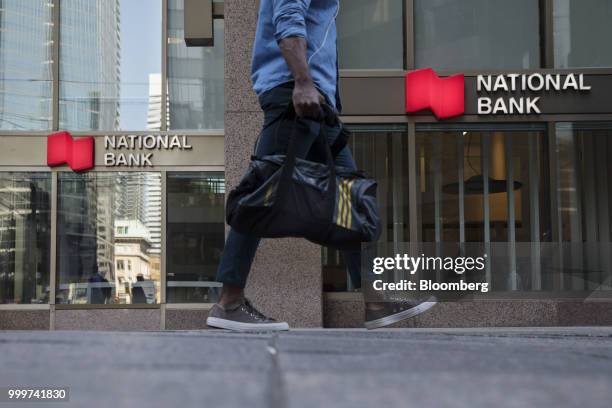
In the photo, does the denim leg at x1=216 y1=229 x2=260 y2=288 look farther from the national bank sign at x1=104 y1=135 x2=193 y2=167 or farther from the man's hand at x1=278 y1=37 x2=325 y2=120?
the national bank sign at x1=104 y1=135 x2=193 y2=167

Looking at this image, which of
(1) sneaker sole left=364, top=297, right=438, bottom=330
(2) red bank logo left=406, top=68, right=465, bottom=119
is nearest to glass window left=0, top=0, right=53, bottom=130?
(2) red bank logo left=406, top=68, right=465, bottom=119

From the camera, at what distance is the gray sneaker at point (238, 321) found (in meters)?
4.14

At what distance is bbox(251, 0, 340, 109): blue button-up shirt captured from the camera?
4.11 m

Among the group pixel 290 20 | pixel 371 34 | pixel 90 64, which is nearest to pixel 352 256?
pixel 290 20

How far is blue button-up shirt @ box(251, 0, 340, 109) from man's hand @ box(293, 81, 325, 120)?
0.26m

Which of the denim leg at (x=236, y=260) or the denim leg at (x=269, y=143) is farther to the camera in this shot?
the denim leg at (x=236, y=260)

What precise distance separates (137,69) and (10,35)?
1783 mm

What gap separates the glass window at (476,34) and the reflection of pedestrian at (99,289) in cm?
489

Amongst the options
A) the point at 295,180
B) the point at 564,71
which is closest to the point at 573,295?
the point at 564,71

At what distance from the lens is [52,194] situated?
1089 centimetres

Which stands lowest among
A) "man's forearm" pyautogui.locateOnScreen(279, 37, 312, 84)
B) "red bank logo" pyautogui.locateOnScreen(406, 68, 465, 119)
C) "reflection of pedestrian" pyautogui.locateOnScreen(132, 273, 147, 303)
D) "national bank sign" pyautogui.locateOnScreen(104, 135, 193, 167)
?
"reflection of pedestrian" pyautogui.locateOnScreen(132, 273, 147, 303)

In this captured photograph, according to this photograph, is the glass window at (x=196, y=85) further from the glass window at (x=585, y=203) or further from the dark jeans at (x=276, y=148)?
the dark jeans at (x=276, y=148)

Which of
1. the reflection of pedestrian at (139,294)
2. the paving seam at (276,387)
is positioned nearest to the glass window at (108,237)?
the reflection of pedestrian at (139,294)

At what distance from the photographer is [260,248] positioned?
8.39m
